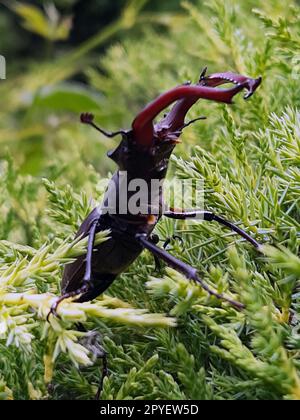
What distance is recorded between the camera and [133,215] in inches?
39.6

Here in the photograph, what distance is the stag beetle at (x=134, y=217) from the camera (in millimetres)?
926

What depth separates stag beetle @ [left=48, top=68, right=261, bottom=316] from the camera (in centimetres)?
93

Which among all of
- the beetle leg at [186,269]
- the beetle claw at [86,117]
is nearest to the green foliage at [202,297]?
the beetle leg at [186,269]

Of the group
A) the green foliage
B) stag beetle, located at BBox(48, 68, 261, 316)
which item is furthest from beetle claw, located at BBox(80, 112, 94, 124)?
the green foliage

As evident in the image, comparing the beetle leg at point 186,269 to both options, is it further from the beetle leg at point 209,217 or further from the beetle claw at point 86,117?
the beetle claw at point 86,117

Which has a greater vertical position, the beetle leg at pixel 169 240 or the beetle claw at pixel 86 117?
the beetle claw at pixel 86 117

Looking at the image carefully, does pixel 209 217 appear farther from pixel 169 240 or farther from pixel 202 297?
pixel 202 297

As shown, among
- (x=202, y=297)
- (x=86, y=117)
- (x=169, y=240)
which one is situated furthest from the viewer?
(x=169, y=240)

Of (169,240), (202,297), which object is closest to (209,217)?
(169,240)

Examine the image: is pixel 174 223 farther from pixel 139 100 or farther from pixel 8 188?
pixel 139 100

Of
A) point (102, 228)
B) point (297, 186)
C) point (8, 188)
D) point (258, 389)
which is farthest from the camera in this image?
point (8, 188)

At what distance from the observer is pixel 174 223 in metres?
1.17
